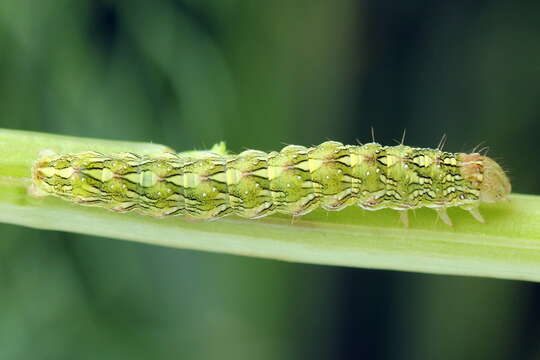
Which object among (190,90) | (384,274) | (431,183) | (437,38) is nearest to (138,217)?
(431,183)

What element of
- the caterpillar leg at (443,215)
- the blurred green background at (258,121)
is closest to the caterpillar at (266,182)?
the caterpillar leg at (443,215)

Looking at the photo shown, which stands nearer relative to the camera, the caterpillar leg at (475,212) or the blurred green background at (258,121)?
the caterpillar leg at (475,212)

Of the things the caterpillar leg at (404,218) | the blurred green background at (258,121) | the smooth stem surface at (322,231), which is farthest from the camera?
the blurred green background at (258,121)

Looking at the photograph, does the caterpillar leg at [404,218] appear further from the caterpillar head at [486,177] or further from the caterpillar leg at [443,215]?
the caterpillar head at [486,177]

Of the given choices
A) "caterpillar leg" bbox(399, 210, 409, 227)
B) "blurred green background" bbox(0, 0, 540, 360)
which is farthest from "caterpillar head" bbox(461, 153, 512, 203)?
"blurred green background" bbox(0, 0, 540, 360)

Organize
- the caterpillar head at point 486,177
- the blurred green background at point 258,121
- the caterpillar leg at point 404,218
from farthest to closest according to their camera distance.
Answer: the blurred green background at point 258,121 < the caterpillar head at point 486,177 < the caterpillar leg at point 404,218

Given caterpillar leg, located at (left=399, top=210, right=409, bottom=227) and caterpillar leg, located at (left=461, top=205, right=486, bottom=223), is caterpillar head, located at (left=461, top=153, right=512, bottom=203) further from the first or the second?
caterpillar leg, located at (left=399, top=210, right=409, bottom=227)
